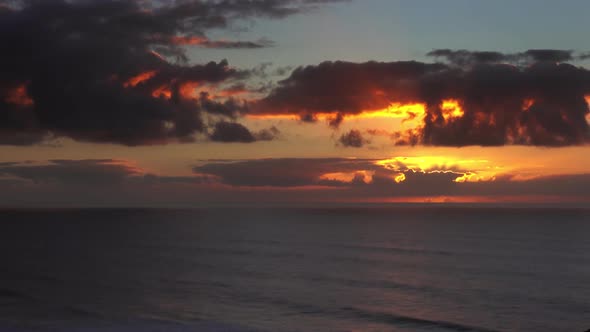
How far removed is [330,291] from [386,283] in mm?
7343

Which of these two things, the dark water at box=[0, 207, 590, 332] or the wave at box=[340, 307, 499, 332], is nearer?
the wave at box=[340, 307, 499, 332]

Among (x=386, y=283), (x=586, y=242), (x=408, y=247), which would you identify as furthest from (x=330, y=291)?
(x=586, y=242)

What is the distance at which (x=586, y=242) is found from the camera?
447ft

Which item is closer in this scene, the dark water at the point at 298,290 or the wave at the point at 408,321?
the wave at the point at 408,321

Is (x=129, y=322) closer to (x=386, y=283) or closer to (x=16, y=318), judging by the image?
(x=16, y=318)

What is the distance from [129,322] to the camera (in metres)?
52.3

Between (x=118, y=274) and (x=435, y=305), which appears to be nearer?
(x=435, y=305)

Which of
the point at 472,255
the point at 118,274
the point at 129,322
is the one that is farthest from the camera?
the point at 472,255

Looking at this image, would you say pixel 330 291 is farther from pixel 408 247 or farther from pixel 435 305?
pixel 408 247

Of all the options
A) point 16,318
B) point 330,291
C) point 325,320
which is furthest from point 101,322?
point 330,291

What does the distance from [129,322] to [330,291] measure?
22.6 meters

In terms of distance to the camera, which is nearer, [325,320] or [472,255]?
[325,320]

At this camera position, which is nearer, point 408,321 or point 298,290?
point 408,321

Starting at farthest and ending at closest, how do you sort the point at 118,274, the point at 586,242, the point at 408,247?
the point at 586,242 < the point at 408,247 < the point at 118,274
